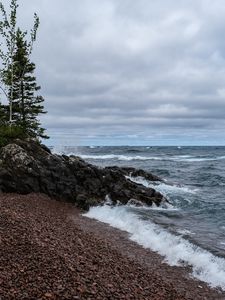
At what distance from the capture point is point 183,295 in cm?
1027

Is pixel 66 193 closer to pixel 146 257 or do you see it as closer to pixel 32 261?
pixel 146 257

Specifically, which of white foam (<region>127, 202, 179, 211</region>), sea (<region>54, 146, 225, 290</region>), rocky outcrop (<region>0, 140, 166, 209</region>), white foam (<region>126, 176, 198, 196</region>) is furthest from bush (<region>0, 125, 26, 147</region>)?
white foam (<region>126, 176, 198, 196</region>)

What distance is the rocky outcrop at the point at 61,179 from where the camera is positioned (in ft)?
71.8

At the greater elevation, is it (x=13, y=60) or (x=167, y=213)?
(x=13, y=60)

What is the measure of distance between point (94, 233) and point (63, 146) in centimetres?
7078

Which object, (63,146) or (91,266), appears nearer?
(91,266)

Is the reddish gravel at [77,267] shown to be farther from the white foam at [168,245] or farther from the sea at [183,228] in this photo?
the sea at [183,228]

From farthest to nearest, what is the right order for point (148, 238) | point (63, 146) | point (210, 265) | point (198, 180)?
point (63, 146)
point (198, 180)
point (148, 238)
point (210, 265)

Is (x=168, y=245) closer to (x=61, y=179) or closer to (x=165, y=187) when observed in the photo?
(x=61, y=179)

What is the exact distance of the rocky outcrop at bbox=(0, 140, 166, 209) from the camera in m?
21.9

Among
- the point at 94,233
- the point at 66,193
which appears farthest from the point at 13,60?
the point at 94,233

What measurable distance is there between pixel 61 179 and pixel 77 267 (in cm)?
1390

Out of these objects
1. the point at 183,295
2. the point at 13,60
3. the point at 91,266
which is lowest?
the point at 183,295

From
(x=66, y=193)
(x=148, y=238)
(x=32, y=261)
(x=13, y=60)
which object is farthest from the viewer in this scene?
(x=13, y=60)
